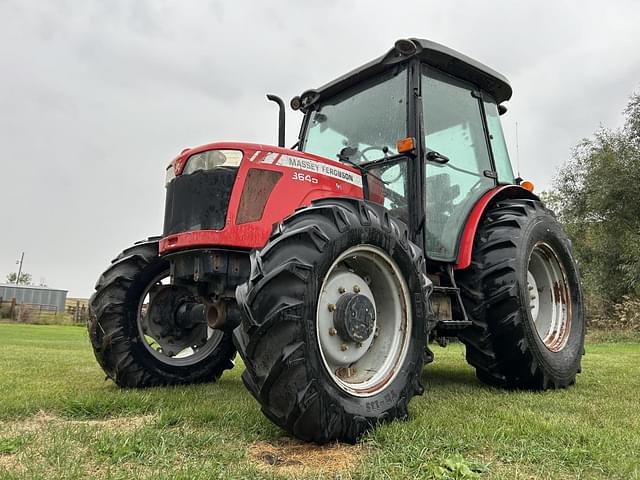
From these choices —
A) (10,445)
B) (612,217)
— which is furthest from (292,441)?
(612,217)

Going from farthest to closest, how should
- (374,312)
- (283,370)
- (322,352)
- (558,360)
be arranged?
(558,360), (374,312), (322,352), (283,370)

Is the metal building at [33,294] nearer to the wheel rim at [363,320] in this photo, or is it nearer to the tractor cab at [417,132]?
the tractor cab at [417,132]

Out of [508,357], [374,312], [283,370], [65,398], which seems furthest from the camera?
[508,357]

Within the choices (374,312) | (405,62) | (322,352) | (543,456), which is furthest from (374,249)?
(405,62)

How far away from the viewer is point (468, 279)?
12.7 feet

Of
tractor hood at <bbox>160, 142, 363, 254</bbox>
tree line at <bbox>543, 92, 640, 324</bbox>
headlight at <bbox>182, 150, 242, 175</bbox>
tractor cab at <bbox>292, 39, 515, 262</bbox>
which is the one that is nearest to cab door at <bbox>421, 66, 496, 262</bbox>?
tractor cab at <bbox>292, 39, 515, 262</bbox>

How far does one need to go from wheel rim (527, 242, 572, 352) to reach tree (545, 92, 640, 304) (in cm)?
1298

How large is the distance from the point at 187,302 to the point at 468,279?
217 cm

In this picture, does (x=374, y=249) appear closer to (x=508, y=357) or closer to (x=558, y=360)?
(x=508, y=357)

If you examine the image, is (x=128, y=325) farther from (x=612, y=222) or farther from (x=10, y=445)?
(x=612, y=222)

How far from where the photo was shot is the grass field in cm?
196

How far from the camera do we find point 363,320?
8.68ft

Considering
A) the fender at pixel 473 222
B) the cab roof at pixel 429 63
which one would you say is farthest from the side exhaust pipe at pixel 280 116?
the fender at pixel 473 222

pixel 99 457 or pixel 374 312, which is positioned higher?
pixel 374 312
